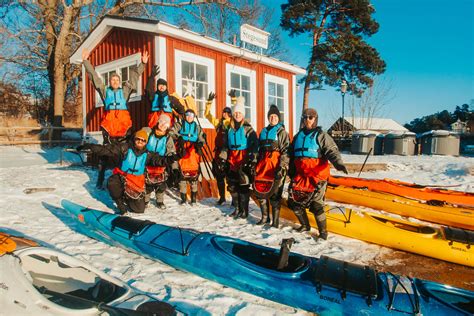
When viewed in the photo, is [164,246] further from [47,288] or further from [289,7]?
[289,7]

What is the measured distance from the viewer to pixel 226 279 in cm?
300

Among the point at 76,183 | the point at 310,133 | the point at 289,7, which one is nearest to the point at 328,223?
the point at 310,133

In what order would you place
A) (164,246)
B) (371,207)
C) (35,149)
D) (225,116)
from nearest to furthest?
(164,246) < (225,116) < (371,207) < (35,149)

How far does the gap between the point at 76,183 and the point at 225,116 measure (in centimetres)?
378

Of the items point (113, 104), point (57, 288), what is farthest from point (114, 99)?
point (57, 288)

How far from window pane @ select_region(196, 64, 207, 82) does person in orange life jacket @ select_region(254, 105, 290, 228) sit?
4.33 metres

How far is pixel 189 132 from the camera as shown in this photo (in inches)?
232

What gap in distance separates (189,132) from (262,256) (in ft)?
10.9

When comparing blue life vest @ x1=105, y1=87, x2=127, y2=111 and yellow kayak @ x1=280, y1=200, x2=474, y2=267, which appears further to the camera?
blue life vest @ x1=105, y1=87, x2=127, y2=111

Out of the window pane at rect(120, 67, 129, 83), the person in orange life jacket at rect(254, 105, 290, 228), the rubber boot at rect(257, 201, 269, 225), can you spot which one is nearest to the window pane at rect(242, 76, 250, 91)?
the window pane at rect(120, 67, 129, 83)

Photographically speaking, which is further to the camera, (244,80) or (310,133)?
(244,80)

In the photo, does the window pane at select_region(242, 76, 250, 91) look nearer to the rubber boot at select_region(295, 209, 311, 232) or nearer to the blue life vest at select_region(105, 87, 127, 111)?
the blue life vest at select_region(105, 87, 127, 111)

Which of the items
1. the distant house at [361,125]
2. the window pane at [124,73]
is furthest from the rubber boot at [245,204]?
the distant house at [361,125]

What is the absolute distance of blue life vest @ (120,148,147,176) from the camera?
4980 mm
